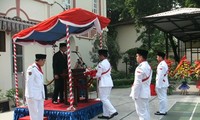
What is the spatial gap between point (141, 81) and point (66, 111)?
219cm

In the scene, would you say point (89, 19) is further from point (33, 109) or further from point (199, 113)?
point (199, 113)

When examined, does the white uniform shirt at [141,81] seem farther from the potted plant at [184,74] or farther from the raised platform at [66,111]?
the potted plant at [184,74]

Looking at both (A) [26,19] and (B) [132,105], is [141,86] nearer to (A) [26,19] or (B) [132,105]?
(B) [132,105]

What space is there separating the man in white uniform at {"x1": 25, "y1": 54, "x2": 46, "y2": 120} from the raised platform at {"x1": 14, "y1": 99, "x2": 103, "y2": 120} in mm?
854

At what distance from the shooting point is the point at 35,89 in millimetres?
7191

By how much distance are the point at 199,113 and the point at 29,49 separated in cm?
868

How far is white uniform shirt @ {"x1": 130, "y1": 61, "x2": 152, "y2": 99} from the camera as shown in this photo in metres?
6.98

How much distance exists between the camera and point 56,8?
57.1ft

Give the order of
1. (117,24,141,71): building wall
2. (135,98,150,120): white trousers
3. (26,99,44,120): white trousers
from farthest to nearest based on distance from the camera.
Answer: (117,24,141,71): building wall → (26,99,44,120): white trousers → (135,98,150,120): white trousers

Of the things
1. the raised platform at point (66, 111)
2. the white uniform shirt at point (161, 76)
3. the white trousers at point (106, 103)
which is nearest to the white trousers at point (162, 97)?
the white uniform shirt at point (161, 76)

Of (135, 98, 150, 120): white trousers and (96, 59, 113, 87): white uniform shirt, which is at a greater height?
(96, 59, 113, 87): white uniform shirt

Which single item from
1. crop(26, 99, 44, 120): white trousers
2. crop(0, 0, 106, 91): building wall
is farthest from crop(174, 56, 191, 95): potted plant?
crop(26, 99, 44, 120): white trousers

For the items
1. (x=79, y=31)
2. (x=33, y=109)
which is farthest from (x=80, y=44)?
(x=33, y=109)

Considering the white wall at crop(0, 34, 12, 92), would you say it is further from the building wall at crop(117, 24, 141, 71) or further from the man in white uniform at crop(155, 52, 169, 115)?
the building wall at crop(117, 24, 141, 71)
